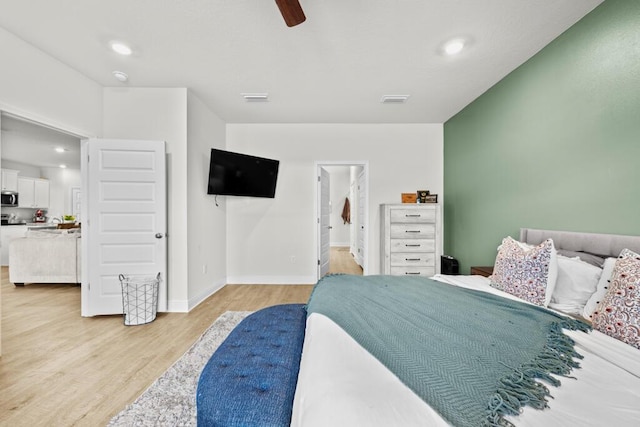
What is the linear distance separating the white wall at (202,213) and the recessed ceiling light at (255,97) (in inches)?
25.9

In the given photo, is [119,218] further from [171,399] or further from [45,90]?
Answer: [171,399]

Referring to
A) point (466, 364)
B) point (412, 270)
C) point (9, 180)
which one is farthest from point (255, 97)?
point (9, 180)

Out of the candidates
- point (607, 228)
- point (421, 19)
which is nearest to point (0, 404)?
point (421, 19)

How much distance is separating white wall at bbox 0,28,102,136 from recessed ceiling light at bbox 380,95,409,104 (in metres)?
3.42

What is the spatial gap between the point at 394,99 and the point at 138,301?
3826 millimetres

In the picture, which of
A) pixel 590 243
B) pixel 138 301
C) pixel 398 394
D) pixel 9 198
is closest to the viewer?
pixel 398 394

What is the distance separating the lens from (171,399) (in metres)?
1.54

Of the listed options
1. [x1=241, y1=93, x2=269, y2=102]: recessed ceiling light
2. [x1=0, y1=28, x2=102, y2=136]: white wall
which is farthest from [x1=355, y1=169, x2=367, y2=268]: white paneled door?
[x1=0, y1=28, x2=102, y2=136]: white wall

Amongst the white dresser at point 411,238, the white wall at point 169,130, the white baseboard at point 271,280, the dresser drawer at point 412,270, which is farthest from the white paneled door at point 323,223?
the white wall at point 169,130

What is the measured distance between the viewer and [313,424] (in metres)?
0.63

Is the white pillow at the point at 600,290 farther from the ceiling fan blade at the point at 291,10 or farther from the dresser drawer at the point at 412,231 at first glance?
the ceiling fan blade at the point at 291,10

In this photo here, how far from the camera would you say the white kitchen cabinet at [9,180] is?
607 cm

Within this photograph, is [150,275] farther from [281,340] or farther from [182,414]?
[281,340]

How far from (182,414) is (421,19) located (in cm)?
311
